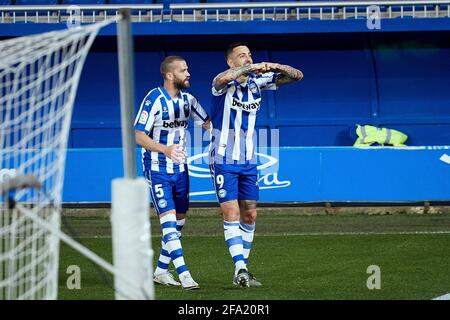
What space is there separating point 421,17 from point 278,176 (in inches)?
191

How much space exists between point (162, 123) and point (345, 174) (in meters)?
7.04

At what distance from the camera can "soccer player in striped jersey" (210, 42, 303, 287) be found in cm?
975

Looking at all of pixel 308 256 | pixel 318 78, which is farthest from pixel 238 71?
pixel 318 78

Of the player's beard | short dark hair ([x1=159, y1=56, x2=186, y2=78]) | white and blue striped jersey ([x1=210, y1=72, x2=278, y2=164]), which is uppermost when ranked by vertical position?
short dark hair ([x1=159, y1=56, x2=186, y2=78])

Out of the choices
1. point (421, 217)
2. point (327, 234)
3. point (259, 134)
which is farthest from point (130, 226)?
point (259, 134)

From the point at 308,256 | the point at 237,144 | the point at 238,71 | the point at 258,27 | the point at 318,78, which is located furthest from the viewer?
the point at 318,78

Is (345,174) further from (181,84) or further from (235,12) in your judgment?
(181,84)

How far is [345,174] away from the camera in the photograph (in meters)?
16.5

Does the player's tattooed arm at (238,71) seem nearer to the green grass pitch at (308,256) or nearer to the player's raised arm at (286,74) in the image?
the player's raised arm at (286,74)

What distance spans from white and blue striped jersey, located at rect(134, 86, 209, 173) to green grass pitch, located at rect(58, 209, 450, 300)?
112 centimetres

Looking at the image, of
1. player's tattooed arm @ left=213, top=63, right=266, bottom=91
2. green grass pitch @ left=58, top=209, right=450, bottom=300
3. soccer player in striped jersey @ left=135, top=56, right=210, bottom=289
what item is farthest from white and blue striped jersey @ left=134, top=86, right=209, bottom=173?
green grass pitch @ left=58, top=209, right=450, bottom=300

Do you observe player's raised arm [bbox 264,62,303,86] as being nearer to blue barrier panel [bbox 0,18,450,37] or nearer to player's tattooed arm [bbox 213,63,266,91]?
player's tattooed arm [bbox 213,63,266,91]

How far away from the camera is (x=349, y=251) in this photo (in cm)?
1197

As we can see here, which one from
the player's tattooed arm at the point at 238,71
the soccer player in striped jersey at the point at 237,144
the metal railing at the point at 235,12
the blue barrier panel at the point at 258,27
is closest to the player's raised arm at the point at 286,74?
the soccer player in striped jersey at the point at 237,144
